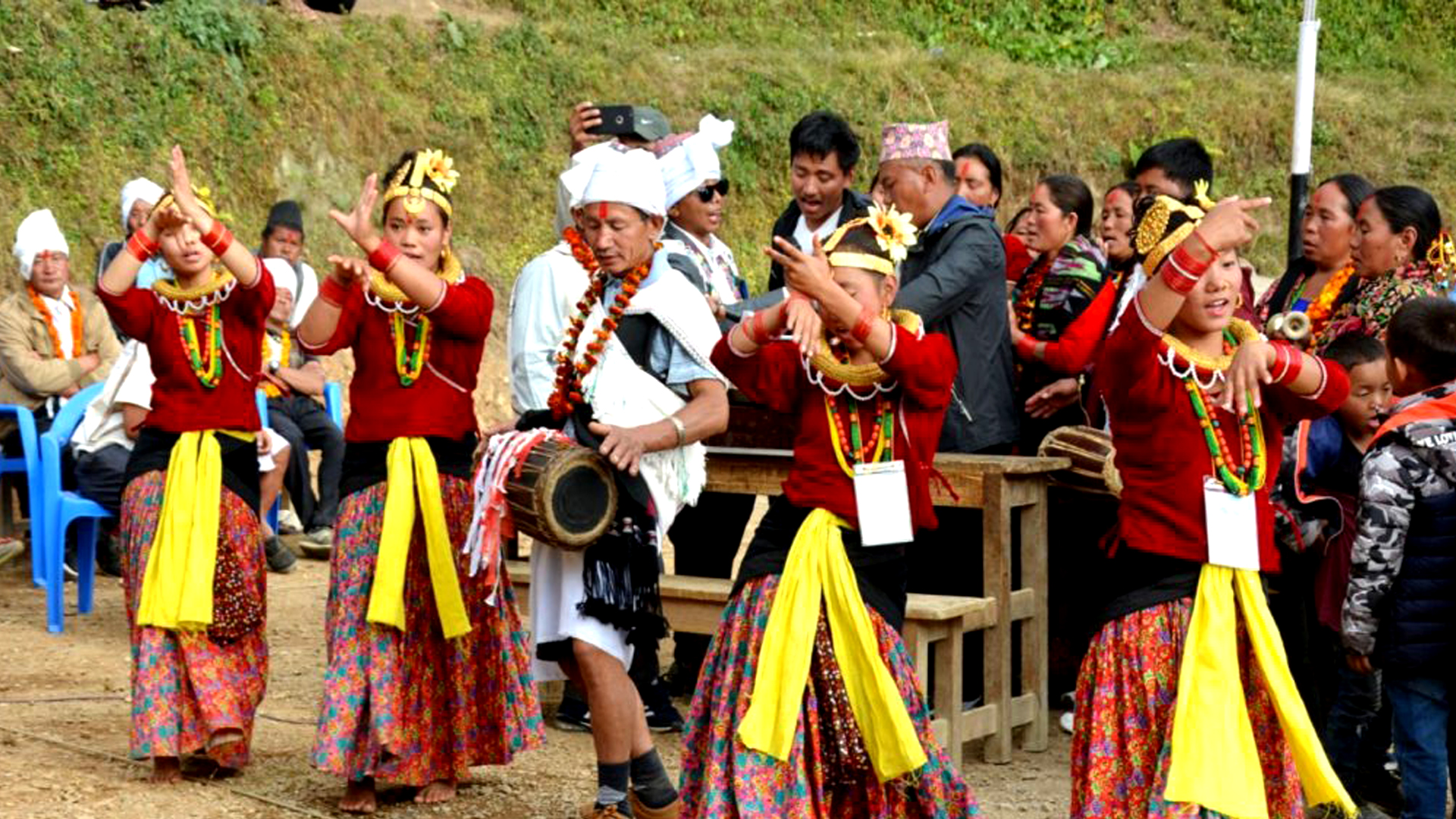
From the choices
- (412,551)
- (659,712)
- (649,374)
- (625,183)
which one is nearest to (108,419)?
(659,712)

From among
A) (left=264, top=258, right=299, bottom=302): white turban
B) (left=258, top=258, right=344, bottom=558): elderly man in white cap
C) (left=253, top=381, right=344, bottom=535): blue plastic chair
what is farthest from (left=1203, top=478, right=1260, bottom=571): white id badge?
(left=253, top=381, right=344, bottom=535): blue plastic chair

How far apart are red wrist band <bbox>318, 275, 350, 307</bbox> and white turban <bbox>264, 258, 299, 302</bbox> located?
518 centimetres

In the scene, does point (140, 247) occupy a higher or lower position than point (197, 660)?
higher

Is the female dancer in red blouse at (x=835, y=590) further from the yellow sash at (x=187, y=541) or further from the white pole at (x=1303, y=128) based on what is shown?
the white pole at (x=1303, y=128)

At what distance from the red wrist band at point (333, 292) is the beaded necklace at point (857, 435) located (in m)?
1.75

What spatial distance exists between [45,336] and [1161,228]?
295 inches

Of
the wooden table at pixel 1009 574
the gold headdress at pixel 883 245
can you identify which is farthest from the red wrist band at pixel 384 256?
the wooden table at pixel 1009 574

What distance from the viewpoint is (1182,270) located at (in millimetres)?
4672

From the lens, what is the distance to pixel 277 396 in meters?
11.3

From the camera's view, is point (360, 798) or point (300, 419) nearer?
point (360, 798)

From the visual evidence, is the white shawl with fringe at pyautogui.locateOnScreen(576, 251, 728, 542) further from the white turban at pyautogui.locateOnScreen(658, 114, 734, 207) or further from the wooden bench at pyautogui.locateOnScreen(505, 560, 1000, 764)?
the white turban at pyautogui.locateOnScreen(658, 114, 734, 207)

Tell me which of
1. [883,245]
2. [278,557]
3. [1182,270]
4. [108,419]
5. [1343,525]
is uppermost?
[883,245]

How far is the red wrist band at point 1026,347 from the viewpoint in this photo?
760 cm

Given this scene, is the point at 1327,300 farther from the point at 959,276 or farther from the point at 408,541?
the point at 408,541
